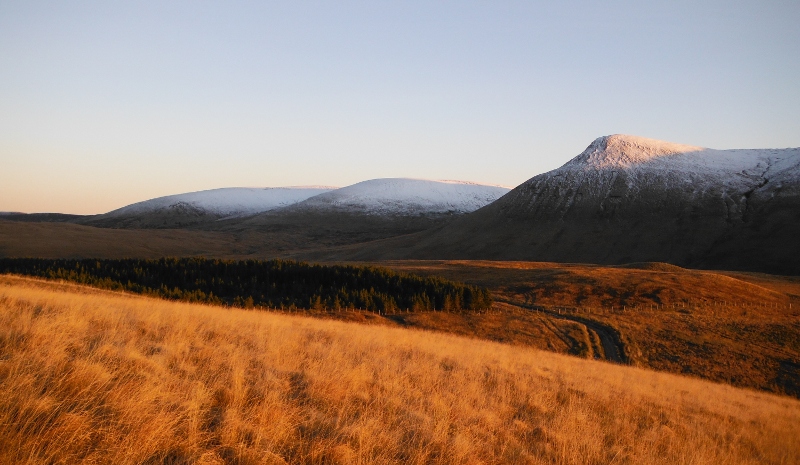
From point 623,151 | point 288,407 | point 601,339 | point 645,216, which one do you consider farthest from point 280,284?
point 623,151

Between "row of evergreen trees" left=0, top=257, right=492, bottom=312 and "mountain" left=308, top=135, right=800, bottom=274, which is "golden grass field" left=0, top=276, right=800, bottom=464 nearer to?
"row of evergreen trees" left=0, top=257, right=492, bottom=312

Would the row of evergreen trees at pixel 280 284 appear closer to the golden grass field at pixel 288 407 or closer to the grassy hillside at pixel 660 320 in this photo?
the grassy hillside at pixel 660 320

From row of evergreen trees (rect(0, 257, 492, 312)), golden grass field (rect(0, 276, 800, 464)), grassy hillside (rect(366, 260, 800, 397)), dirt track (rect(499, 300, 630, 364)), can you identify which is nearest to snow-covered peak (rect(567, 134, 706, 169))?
grassy hillside (rect(366, 260, 800, 397))

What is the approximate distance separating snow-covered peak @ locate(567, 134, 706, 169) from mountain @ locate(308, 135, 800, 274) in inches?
19.9

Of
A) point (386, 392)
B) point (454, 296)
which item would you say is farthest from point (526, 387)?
point (454, 296)

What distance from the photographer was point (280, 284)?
140ft

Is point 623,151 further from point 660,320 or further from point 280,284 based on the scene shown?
point 280,284

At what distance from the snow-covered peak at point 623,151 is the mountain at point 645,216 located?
1.66ft

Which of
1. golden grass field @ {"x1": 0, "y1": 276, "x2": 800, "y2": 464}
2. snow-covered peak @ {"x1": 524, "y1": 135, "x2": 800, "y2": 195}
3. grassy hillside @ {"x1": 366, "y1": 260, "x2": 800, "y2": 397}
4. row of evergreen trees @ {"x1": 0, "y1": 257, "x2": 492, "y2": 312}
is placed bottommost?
grassy hillside @ {"x1": 366, "y1": 260, "x2": 800, "y2": 397}

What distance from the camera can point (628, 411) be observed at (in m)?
11.3

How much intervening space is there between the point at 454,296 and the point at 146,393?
34.6m

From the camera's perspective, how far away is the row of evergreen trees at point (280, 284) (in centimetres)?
3797

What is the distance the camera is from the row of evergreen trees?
37969 mm

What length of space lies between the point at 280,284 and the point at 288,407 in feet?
120
